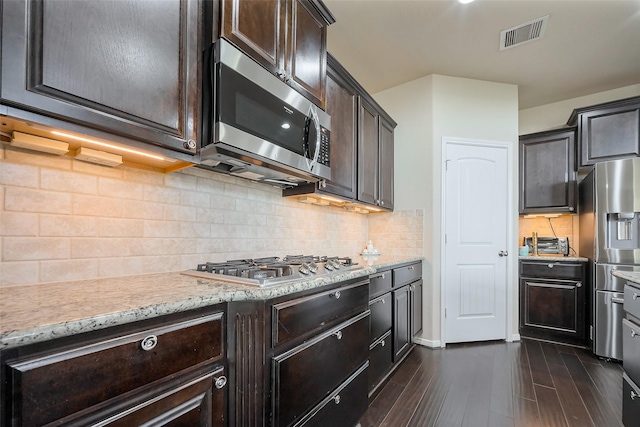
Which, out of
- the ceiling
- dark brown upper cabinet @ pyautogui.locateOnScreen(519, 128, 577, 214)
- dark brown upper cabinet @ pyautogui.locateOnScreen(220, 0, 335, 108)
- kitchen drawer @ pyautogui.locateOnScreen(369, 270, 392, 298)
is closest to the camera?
dark brown upper cabinet @ pyautogui.locateOnScreen(220, 0, 335, 108)

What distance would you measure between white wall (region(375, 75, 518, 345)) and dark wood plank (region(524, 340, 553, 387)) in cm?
32

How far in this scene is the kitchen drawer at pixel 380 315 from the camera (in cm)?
207

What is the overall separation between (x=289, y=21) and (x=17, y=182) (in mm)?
1437

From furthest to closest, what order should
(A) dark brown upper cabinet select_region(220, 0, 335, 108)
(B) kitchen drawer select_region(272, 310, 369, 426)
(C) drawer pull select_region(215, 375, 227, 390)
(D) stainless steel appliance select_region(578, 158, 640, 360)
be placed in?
(D) stainless steel appliance select_region(578, 158, 640, 360) < (A) dark brown upper cabinet select_region(220, 0, 335, 108) < (B) kitchen drawer select_region(272, 310, 369, 426) < (C) drawer pull select_region(215, 375, 227, 390)

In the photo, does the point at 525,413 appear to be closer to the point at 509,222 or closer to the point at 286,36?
the point at 509,222

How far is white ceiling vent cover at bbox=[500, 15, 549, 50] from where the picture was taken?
2.44 m

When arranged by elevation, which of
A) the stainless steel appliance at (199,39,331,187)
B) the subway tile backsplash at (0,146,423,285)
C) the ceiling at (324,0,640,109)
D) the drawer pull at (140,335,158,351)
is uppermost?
the ceiling at (324,0,640,109)

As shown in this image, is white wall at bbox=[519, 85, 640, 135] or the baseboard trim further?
white wall at bbox=[519, 85, 640, 135]

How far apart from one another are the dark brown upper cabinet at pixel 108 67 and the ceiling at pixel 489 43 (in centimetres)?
168

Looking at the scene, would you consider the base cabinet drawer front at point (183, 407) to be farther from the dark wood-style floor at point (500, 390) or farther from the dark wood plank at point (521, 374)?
the dark wood plank at point (521, 374)

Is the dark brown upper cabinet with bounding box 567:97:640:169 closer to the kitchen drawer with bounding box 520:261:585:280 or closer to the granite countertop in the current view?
the kitchen drawer with bounding box 520:261:585:280

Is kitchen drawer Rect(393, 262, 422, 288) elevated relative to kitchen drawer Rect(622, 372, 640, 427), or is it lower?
elevated

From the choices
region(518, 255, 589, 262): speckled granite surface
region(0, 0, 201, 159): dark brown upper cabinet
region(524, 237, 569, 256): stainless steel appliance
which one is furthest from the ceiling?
region(518, 255, 589, 262): speckled granite surface

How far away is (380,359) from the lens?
7.16 ft
